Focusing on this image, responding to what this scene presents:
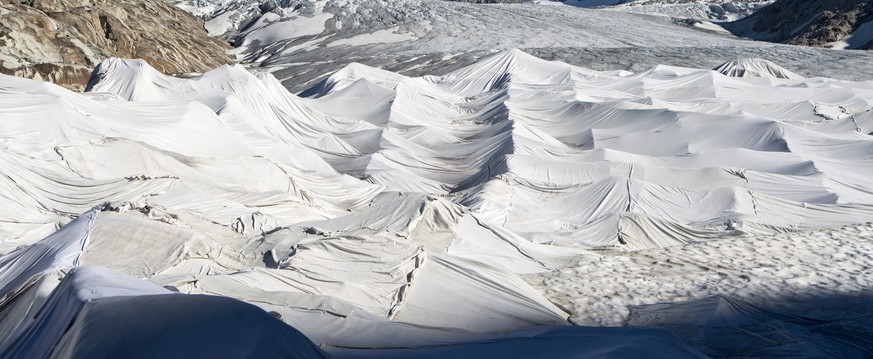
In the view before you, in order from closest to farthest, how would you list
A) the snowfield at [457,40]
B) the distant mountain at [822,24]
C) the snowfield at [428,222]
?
the snowfield at [428,222]
the snowfield at [457,40]
the distant mountain at [822,24]

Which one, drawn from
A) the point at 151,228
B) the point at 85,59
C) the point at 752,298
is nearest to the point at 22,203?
the point at 151,228

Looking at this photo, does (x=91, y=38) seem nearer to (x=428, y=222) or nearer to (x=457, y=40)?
(x=457, y=40)

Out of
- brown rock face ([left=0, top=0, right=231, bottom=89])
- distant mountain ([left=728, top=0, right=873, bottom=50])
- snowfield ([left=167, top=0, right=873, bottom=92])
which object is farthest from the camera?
distant mountain ([left=728, top=0, right=873, bottom=50])

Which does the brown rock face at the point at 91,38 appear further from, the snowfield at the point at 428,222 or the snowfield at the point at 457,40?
the snowfield at the point at 428,222

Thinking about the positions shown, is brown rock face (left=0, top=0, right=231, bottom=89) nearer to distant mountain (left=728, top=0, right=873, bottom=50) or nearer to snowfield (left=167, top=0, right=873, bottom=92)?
snowfield (left=167, top=0, right=873, bottom=92)

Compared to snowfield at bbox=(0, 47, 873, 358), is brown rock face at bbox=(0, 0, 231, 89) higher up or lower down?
lower down

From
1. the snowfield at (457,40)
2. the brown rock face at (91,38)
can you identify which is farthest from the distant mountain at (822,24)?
the brown rock face at (91,38)


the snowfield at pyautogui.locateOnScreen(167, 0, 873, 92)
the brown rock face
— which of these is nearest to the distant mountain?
the snowfield at pyautogui.locateOnScreen(167, 0, 873, 92)
